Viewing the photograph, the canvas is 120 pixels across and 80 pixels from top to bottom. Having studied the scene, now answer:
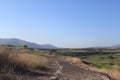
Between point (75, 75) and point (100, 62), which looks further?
point (100, 62)

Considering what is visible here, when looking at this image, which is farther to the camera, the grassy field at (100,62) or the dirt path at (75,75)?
the grassy field at (100,62)

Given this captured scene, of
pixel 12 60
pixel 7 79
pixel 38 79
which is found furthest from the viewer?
pixel 12 60

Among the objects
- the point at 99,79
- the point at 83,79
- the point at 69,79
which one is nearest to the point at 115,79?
the point at 99,79

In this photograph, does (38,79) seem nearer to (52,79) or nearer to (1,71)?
(52,79)

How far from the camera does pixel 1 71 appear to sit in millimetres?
12875

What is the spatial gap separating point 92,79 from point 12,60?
186 inches

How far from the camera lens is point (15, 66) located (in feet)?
52.2

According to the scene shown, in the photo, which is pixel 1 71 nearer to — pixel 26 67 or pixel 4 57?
pixel 4 57

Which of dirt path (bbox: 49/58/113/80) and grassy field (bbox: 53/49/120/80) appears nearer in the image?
dirt path (bbox: 49/58/113/80)

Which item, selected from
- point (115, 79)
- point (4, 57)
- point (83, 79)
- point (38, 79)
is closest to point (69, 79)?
point (83, 79)

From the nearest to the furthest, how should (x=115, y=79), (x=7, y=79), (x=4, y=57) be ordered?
(x=7, y=79), (x=4, y=57), (x=115, y=79)

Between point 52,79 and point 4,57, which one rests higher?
point 4,57

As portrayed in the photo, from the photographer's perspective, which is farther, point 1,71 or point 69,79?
point 69,79

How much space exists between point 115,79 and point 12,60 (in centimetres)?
839
